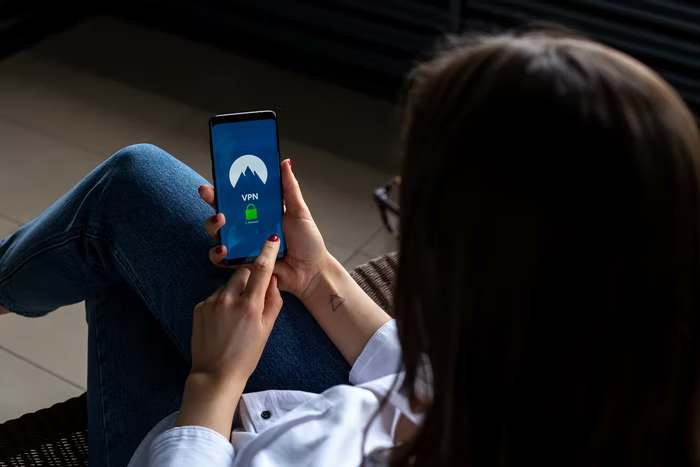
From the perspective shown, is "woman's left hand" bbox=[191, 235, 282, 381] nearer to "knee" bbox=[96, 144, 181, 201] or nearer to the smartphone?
the smartphone

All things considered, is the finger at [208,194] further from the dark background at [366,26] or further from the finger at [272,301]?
the dark background at [366,26]

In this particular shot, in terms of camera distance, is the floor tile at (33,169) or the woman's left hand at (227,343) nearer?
the woman's left hand at (227,343)

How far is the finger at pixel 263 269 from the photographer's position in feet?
3.11

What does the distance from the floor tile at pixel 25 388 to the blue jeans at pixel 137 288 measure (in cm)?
53

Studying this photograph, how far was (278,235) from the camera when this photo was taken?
42.1 inches

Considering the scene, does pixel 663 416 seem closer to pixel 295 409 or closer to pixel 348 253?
pixel 295 409

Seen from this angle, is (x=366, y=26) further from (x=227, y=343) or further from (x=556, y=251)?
(x=556, y=251)

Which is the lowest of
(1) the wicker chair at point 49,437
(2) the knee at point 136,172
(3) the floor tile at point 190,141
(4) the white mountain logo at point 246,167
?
(3) the floor tile at point 190,141

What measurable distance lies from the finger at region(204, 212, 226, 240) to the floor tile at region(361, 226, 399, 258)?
967 millimetres

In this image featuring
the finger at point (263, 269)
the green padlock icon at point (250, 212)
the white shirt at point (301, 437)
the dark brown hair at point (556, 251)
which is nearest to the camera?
the dark brown hair at point (556, 251)

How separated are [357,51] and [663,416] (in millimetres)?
2096

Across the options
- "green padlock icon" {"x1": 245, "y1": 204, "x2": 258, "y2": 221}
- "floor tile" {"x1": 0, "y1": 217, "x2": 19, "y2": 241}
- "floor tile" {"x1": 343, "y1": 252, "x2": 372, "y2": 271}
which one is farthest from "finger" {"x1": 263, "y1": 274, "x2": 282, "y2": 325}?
"floor tile" {"x1": 0, "y1": 217, "x2": 19, "y2": 241}

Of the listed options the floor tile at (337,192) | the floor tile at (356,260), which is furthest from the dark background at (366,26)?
the floor tile at (356,260)

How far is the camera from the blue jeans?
990mm
